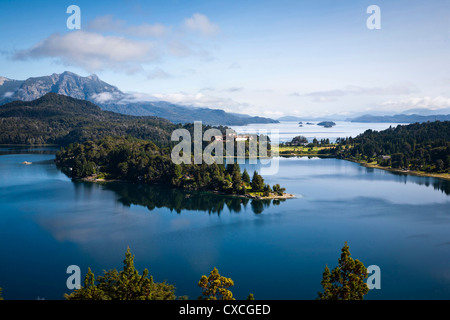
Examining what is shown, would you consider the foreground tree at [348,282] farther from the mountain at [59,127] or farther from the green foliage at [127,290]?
the mountain at [59,127]

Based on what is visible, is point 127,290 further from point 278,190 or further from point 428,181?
point 428,181

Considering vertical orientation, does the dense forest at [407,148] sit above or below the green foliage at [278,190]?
above

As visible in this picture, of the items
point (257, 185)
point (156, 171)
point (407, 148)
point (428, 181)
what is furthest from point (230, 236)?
point (407, 148)

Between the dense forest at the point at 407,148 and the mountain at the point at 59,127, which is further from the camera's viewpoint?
the mountain at the point at 59,127

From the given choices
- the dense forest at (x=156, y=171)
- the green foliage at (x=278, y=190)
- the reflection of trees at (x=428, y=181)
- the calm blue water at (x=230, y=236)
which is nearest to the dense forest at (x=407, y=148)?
the reflection of trees at (x=428, y=181)
